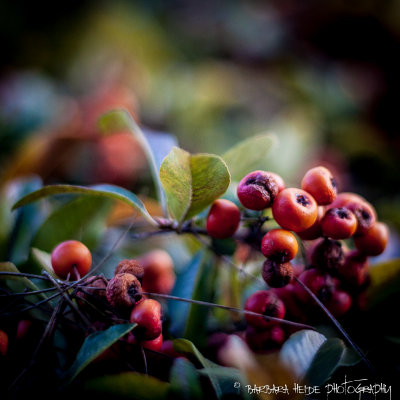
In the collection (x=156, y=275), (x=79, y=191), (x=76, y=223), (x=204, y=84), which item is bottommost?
(x=156, y=275)

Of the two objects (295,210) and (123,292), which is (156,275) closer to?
(123,292)

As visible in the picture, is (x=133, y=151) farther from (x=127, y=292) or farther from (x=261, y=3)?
(x=261, y=3)

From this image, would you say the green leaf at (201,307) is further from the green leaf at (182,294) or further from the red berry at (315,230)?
the red berry at (315,230)

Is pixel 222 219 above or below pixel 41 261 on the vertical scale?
above

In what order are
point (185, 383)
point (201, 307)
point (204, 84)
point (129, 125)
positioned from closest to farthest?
point (185, 383) → point (201, 307) → point (129, 125) → point (204, 84)

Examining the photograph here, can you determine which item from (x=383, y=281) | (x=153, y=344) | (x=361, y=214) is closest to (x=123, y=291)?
(x=153, y=344)

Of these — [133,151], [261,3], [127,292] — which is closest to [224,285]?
[127,292]

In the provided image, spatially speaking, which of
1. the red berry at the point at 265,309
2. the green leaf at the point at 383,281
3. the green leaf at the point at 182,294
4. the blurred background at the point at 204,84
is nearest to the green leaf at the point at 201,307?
the green leaf at the point at 182,294
